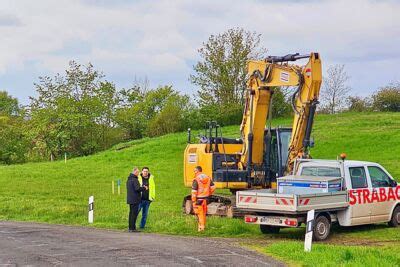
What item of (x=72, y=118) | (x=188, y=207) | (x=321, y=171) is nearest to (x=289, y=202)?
(x=321, y=171)

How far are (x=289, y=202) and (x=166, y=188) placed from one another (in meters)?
16.0

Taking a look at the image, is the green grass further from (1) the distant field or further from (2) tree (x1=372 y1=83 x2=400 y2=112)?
(2) tree (x1=372 y1=83 x2=400 y2=112)

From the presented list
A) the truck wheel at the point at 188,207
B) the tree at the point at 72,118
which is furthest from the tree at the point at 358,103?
the truck wheel at the point at 188,207

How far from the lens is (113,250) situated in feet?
46.9

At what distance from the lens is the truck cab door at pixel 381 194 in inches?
706

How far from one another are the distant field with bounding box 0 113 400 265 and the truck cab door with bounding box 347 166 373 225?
465 millimetres

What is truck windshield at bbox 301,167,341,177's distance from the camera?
17.7 meters

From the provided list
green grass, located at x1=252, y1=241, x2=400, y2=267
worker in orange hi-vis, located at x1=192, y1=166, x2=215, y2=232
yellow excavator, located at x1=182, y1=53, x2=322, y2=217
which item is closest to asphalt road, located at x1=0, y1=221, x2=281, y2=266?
green grass, located at x1=252, y1=241, x2=400, y2=267

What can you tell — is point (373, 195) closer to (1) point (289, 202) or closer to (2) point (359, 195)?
(2) point (359, 195)

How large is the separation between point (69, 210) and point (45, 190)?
9.89 metres

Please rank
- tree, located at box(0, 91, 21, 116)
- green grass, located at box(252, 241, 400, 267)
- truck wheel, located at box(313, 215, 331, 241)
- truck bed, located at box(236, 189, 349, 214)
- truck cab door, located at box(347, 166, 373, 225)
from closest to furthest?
green grass, located at box(252, 241, 400, 267) → truck bed, located at box(236, 189, 349, 214) → truck wheel, located at box(313, 215, 331, 241) → truck cab door, located at box(347, 166, 373, 225) → tree, located at box(0, 91, 21, 116)

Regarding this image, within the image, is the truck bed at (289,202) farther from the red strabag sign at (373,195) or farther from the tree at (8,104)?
the tree at (8,104)

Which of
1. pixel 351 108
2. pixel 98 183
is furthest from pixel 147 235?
pixel 351 108

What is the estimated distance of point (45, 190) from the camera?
3234 centimetres
